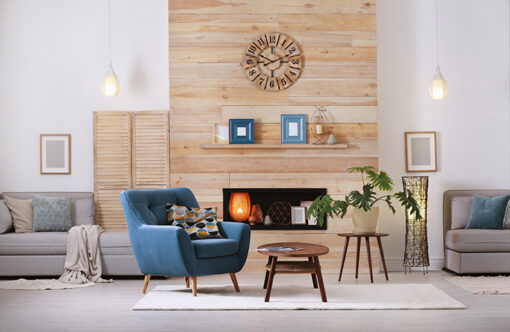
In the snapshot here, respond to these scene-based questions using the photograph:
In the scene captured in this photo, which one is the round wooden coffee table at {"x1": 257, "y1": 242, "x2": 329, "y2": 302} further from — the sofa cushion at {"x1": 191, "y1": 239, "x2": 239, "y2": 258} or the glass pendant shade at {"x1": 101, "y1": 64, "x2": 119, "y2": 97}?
the glass pendant shade at {"x1": 101, "y1": 64, "x2": 119, "y2": 97}

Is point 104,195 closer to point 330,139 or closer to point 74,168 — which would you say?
point 74,168

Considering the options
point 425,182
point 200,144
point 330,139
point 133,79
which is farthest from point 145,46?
point 425,182

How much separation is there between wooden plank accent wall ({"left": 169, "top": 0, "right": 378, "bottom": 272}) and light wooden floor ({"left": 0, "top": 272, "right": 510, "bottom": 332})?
6.32 feet

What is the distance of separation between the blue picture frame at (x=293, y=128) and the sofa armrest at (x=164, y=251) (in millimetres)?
1976

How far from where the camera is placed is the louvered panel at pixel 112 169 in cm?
645

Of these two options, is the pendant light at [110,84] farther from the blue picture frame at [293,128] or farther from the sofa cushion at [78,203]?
the blue picture frame at [293,128]

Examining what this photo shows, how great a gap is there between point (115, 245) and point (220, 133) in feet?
5.41

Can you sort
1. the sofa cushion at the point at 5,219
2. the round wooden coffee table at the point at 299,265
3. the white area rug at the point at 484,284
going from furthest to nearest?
1. the sofa cushion at the point at 5,219
2. the white area rug at the point at 484,284
3. the round wooden coffee table at the point at 299,265

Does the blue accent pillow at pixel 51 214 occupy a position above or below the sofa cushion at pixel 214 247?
above

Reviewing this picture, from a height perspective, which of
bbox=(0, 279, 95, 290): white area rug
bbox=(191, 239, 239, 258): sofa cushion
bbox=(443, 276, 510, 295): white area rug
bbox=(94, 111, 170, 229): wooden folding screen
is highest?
bbox=(94, 111, 170, 229): wooden folding screen

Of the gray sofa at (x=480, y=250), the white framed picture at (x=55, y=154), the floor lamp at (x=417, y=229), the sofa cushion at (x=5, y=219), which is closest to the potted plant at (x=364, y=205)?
the floor lamp at (x=417, y=229)

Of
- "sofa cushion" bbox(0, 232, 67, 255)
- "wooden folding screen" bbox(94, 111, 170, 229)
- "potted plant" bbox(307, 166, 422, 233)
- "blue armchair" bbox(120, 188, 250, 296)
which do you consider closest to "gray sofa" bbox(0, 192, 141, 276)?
"sofa cushion" bbox(0, 232, 67, 255)

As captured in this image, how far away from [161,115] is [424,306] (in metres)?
3.61

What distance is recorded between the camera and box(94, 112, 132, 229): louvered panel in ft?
21.1
